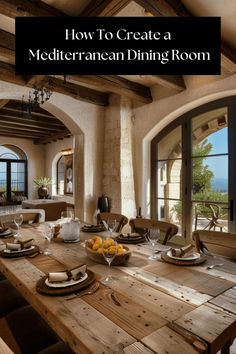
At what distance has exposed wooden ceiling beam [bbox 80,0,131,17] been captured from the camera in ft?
6.30

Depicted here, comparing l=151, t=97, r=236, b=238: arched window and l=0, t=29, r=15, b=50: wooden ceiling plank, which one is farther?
l=151, t=97, r=236, b=238: arched window

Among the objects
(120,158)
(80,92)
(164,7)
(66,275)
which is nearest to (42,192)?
(120,158)

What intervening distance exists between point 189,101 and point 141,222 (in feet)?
6.74

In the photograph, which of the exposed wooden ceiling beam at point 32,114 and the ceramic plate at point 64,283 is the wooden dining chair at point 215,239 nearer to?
the ceramic plate at point 64,283

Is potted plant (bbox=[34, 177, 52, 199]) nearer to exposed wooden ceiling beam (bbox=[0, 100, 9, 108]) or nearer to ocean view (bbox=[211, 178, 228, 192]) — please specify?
exposed wooden ceiling beam (bbox=[0, 100, 9, 108])

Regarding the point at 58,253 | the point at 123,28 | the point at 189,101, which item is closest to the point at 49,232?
the point at 58,253

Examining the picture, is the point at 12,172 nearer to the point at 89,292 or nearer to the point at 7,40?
the point at 7,40

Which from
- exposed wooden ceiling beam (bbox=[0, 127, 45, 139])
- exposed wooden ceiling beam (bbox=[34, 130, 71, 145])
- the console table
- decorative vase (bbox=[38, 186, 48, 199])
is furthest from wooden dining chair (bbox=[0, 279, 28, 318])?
decorative vase (bbox=[38, 186, 48, 199])

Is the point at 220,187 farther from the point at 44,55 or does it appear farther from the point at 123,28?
the point at 44,55

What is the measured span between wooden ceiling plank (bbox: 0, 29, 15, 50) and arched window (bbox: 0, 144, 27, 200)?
23.6 feet

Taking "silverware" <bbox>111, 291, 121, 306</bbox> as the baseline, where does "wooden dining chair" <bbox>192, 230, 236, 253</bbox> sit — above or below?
above

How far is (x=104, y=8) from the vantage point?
1.99 meters

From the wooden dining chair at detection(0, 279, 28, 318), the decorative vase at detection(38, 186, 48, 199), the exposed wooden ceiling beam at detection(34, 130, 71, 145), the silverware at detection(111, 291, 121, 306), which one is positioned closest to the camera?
the silverware at detection(111, 291, 121, 306)

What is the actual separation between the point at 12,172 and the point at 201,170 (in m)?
7.84
